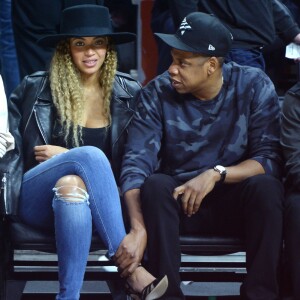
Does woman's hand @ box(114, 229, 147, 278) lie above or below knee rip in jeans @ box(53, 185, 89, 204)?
below

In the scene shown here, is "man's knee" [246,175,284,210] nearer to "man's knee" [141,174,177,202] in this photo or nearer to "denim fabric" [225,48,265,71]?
"man's knee" [141,174,177,202]

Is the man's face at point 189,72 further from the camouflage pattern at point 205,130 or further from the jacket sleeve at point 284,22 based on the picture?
the jacket sleeve at point 284,22

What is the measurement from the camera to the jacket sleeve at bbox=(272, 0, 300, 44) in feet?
23.5

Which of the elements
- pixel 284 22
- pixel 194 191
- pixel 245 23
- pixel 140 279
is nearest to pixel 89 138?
pixel 194 191

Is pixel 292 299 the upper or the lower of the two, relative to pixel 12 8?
lower

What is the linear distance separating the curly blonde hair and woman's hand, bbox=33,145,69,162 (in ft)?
0.33

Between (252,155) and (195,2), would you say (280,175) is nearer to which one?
(252,155)

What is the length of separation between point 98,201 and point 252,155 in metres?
0.88

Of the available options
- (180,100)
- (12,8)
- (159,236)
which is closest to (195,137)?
(180,100)

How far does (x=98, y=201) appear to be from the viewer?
18.6 ft

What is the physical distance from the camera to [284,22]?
7203 millimetres

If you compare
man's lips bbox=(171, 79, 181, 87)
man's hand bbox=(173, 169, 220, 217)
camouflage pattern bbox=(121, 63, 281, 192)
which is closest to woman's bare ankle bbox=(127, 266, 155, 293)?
man's hand bbox=(173, 169, 220, 217)

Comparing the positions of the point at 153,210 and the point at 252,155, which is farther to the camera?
Answer: the point at 252,155

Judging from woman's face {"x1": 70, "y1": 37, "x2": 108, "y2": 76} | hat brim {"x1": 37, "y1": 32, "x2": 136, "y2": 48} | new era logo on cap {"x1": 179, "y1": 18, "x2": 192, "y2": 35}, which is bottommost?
woman's face {"x1": 70, "y1": 37, "x2": 108, "y2": 76}
